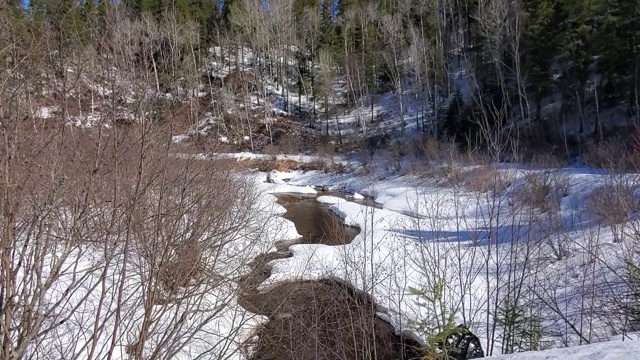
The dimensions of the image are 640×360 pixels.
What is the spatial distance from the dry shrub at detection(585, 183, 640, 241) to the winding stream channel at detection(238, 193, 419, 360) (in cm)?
545

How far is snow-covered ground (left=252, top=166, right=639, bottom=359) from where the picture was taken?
6.61 meters

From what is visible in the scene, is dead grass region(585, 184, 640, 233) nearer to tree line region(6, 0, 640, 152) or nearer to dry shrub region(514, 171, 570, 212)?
dry shrub region(514, 171, 570, 212)

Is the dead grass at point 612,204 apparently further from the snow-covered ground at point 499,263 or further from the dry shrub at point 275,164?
the dry shrub at point 275,164

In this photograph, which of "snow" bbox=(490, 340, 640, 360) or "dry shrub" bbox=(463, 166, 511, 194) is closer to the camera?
"snow" bbox=(490, 340, 640, 360)

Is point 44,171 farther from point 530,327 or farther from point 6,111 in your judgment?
point 530,327

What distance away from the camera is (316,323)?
6.06 meters

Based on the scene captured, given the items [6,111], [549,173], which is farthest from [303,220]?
[6,111]

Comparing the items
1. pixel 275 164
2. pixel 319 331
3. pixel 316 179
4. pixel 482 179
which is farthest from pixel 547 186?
pixel 275 164

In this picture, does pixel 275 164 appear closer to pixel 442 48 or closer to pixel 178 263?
pixel 442 48

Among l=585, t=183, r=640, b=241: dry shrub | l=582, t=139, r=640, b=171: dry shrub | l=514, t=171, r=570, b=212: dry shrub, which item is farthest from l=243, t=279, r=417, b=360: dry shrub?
l=582, t=139, r=640, b=171: dry shrub

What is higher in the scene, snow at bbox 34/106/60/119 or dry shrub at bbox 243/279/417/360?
snow at bbox 34/106/60/119

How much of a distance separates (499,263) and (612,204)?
618 centimetres

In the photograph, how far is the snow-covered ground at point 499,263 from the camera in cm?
661

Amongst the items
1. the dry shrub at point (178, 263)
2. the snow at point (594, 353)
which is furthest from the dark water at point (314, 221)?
the snow at point (594, 353)
